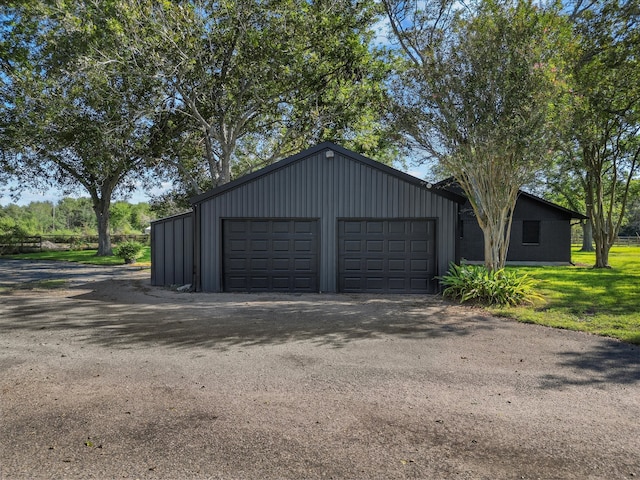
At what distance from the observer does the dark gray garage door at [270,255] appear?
11516mm

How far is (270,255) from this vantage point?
38.1 feet

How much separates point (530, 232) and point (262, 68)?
15.1m

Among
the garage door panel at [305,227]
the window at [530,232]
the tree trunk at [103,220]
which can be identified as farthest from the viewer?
the tree trunk at [103,220]

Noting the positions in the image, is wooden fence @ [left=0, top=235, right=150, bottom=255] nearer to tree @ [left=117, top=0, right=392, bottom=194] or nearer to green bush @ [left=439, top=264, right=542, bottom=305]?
tree @ [left=117, top=0, right=392, bottom=194]

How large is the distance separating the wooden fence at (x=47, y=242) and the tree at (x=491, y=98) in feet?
99.0

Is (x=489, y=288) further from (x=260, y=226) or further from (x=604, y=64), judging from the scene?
(x=604, y=64)

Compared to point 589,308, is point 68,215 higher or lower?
higher

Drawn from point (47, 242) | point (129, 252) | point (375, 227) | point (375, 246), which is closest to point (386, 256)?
point (375, 246)

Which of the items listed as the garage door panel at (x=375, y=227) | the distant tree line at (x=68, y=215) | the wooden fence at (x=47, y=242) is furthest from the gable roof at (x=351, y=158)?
the distant tree line at (x=68, y=215)

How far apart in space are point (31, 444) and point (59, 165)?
25652mm

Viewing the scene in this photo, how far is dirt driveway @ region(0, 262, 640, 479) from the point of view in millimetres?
2775

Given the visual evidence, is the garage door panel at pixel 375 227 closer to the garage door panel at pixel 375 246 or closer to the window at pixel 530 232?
the garage door panel at pixel 375 246

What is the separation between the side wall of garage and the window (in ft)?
39.4

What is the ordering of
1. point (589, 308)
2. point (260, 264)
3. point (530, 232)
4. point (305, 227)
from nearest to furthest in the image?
point (589, 308), point (305, 227), point (260, 264), point (530, 232)
